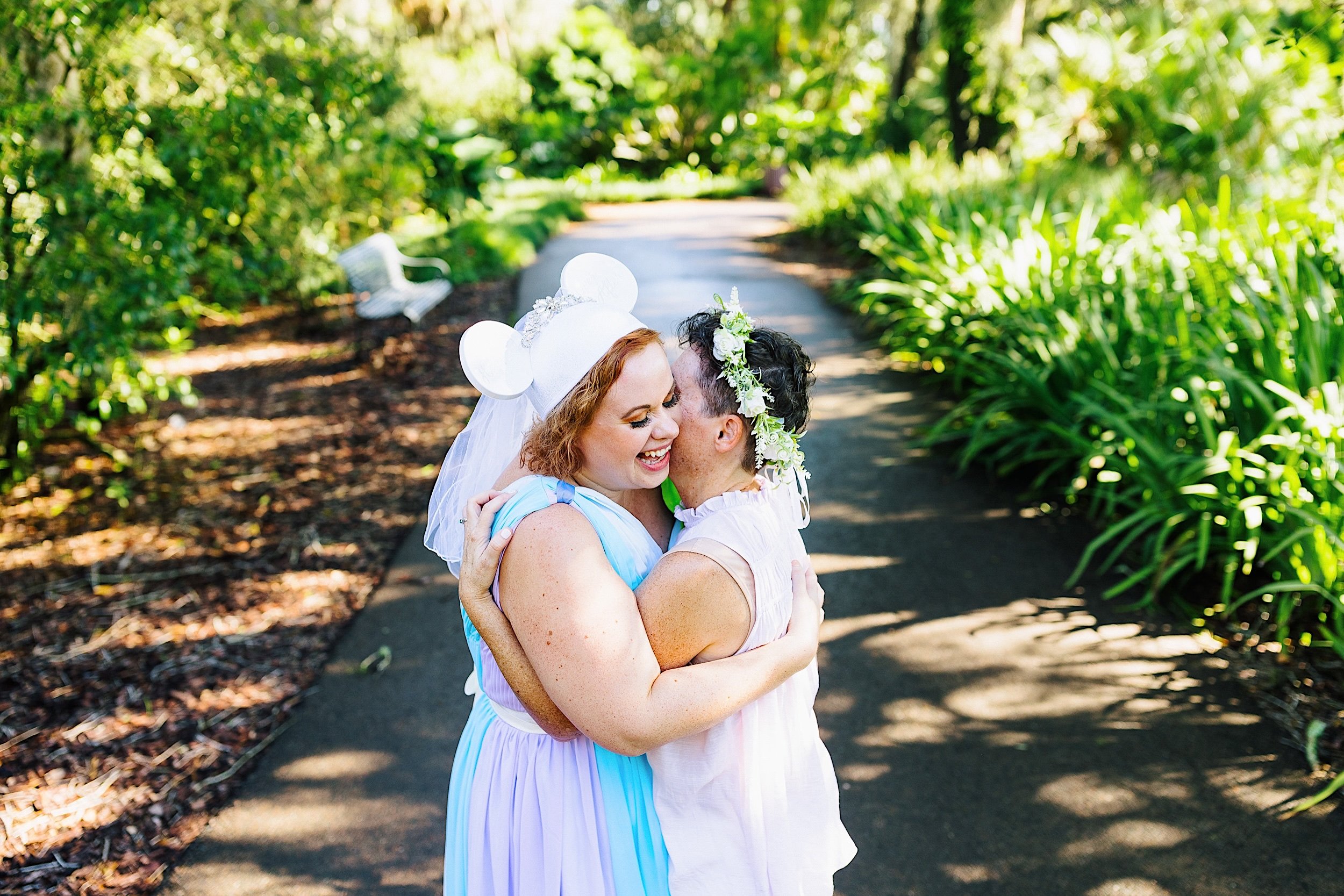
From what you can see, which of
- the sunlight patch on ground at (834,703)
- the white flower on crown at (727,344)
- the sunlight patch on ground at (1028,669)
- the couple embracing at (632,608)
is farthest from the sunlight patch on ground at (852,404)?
the white flower on crown at (727,344)

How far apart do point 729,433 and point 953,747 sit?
2.19 metres

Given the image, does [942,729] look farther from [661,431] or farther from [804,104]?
[804,104]

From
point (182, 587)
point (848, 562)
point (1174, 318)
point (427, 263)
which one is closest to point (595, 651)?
point (848, 562)

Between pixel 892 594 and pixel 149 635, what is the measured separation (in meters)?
3.41

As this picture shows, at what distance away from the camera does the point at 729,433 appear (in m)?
1.76

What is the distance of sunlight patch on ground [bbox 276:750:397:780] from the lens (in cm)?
338

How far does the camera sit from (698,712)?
1.53 meters

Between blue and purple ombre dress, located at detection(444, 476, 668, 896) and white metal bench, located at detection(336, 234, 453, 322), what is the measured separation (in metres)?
6.79

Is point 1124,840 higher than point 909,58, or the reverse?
point 909,58

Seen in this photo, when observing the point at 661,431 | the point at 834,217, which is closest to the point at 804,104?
the point at 834,217

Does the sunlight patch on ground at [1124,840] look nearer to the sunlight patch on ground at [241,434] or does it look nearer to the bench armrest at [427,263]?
the sunlight patch on ground at [241,434]

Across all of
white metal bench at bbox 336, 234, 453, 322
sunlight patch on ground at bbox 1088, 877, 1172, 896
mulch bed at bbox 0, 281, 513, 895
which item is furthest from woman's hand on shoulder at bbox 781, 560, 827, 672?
white metal bench at bbox 336, 234, 453, 322

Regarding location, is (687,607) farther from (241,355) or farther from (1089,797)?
(241,355)

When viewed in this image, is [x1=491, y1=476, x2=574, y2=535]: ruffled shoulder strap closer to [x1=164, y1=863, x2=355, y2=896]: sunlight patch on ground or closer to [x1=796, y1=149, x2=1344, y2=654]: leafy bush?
[x1=164, y1=863, x2=355, y2=896]: sunlight patch on ground
